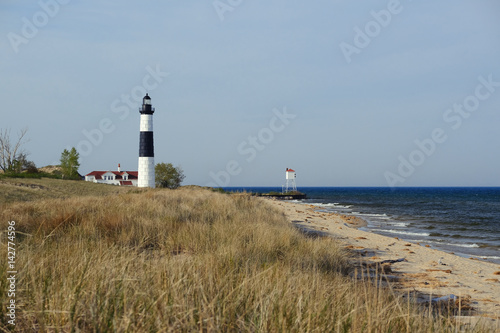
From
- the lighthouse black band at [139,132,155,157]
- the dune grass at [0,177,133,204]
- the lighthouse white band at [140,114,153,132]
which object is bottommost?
the dune grass at [0,177,133,204]

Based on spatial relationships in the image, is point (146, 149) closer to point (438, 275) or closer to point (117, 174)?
point (117, 174)

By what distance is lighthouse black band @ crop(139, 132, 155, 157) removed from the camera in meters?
38.0

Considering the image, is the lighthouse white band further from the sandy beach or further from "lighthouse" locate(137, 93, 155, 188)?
the sandy beach

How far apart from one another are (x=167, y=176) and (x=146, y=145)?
38.2ft

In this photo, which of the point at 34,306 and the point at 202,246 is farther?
the point at 202,246

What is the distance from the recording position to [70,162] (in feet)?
164

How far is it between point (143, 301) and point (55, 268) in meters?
1.36

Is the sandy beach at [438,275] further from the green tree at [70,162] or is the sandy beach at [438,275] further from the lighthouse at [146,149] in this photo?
the green tree at [70,162]

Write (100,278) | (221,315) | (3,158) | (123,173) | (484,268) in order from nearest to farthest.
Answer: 1. (221,315)
2. (100,278)
3. (484,268)
4. (3,158)
5. (123,173)

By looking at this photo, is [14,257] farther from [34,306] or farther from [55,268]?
[34,306]

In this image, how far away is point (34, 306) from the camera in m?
A: 3.12

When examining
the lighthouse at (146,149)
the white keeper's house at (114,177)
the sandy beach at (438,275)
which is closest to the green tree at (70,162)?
the white keeper's house at (114,177)

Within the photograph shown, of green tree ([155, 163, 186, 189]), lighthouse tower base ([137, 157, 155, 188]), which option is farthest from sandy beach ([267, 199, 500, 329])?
green tree ([155, 163, 186, 189])

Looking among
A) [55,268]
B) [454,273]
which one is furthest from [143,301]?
[454,273]
